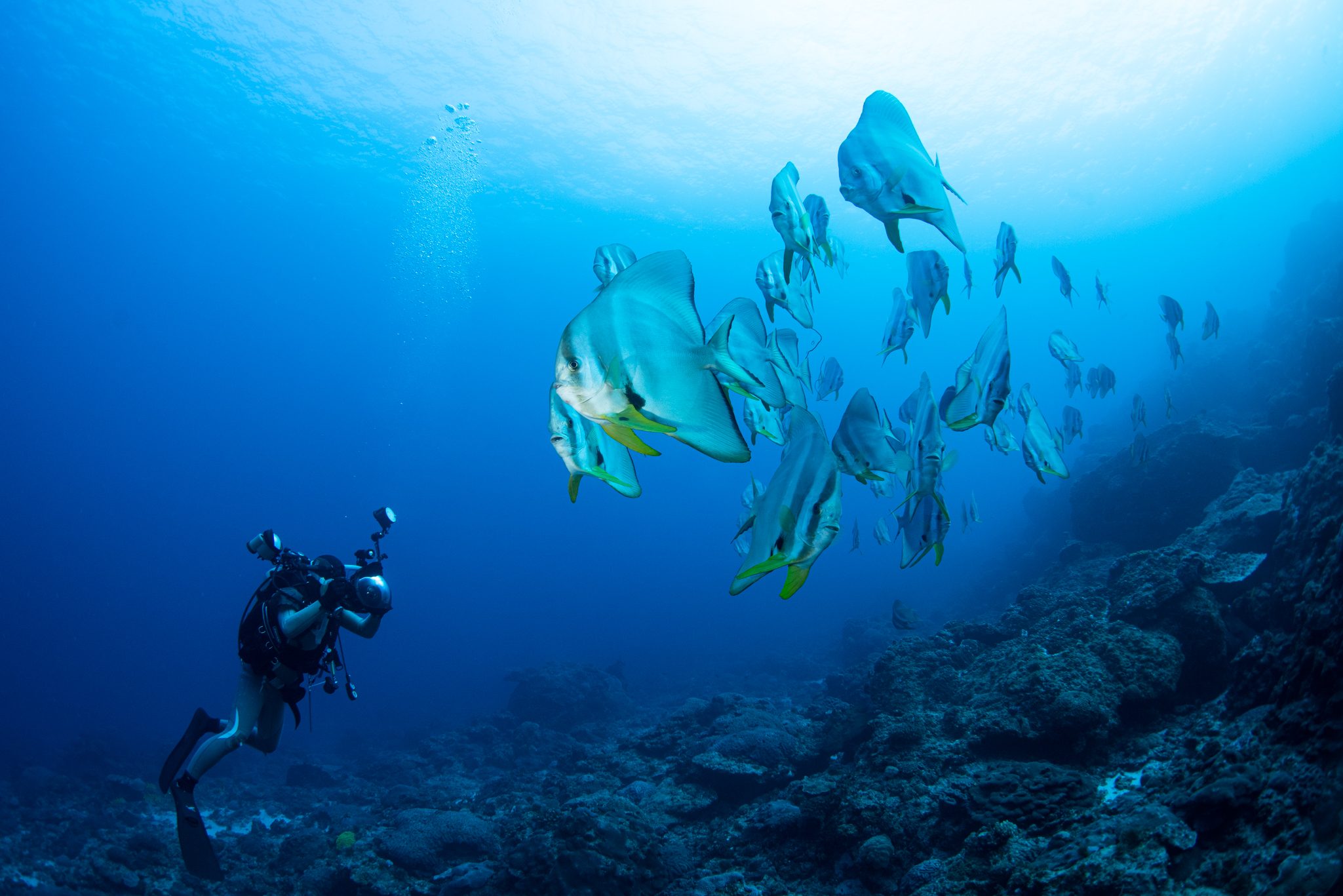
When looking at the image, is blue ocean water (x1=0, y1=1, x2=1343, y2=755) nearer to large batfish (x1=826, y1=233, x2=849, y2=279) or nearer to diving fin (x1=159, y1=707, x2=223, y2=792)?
large batfish (x1=826, y1=233, x2=849, y2=279)

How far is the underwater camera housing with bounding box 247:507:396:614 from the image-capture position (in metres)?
5.00

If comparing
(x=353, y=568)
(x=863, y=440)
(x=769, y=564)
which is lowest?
(x=769, y=564)

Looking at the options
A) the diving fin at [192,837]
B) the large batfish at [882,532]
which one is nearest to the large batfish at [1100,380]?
the large batfish at [882,532]

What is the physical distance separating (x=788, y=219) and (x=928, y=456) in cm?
125

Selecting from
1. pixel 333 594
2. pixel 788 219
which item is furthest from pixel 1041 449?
pixel 333 594

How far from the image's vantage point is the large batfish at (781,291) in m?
2.93

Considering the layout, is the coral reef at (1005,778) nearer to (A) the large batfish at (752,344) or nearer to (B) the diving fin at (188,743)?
(A) the large batfish at (752,344)

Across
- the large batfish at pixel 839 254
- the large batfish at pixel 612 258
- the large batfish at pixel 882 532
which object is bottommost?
the large batfish at pixel 612 258

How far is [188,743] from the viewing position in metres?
6.77

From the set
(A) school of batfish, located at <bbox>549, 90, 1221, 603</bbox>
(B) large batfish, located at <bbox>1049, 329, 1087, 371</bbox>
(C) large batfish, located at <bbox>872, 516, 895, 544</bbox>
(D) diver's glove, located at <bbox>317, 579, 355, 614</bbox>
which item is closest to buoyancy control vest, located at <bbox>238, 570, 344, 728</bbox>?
(D) diver's glove, located at <bbox>317, 579, 355, 614</bbox>

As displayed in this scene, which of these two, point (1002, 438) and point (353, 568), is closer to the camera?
point (1002, 438)

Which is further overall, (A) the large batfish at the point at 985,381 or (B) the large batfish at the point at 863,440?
(A) the large batfish at the point at 985,381

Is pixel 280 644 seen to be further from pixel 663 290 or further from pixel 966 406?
pixel 966 406

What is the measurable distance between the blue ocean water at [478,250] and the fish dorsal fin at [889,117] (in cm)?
913
